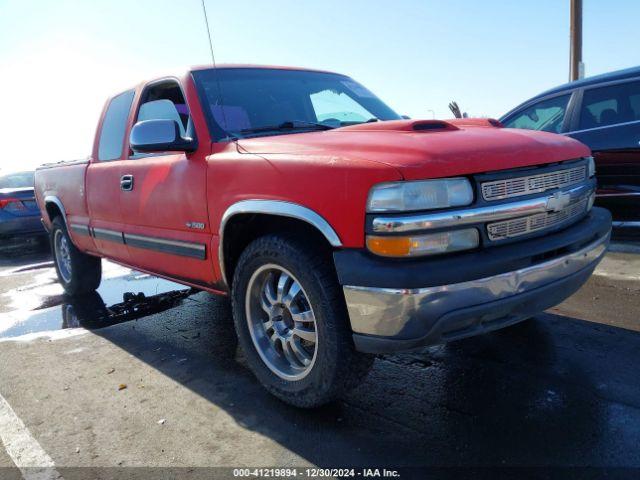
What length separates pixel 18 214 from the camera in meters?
8.91

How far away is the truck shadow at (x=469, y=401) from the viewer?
2.29 m

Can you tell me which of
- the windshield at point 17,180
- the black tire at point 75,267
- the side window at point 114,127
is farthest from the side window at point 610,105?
the windshield at point 17,180

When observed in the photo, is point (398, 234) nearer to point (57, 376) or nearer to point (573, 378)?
point (573, 378)

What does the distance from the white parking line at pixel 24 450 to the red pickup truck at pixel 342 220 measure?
1.11 meters

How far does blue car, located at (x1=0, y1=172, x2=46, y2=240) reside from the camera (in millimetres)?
8852

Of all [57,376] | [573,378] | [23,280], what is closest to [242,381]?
[57,376]

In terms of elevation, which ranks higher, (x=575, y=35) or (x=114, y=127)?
(x=575, y=35)

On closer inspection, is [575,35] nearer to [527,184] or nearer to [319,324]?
[527,184]

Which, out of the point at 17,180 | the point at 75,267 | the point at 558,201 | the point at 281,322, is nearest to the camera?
the point at 558,201

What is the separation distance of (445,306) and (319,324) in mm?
622

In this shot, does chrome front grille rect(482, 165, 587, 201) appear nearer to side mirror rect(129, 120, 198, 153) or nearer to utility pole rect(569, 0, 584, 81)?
side mirror rect(129, 120, 198, 153)

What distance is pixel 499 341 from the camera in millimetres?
3457

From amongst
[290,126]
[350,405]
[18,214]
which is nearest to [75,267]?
[290,126]

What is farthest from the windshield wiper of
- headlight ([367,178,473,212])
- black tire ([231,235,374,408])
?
headlight ([367,178,473,212])
